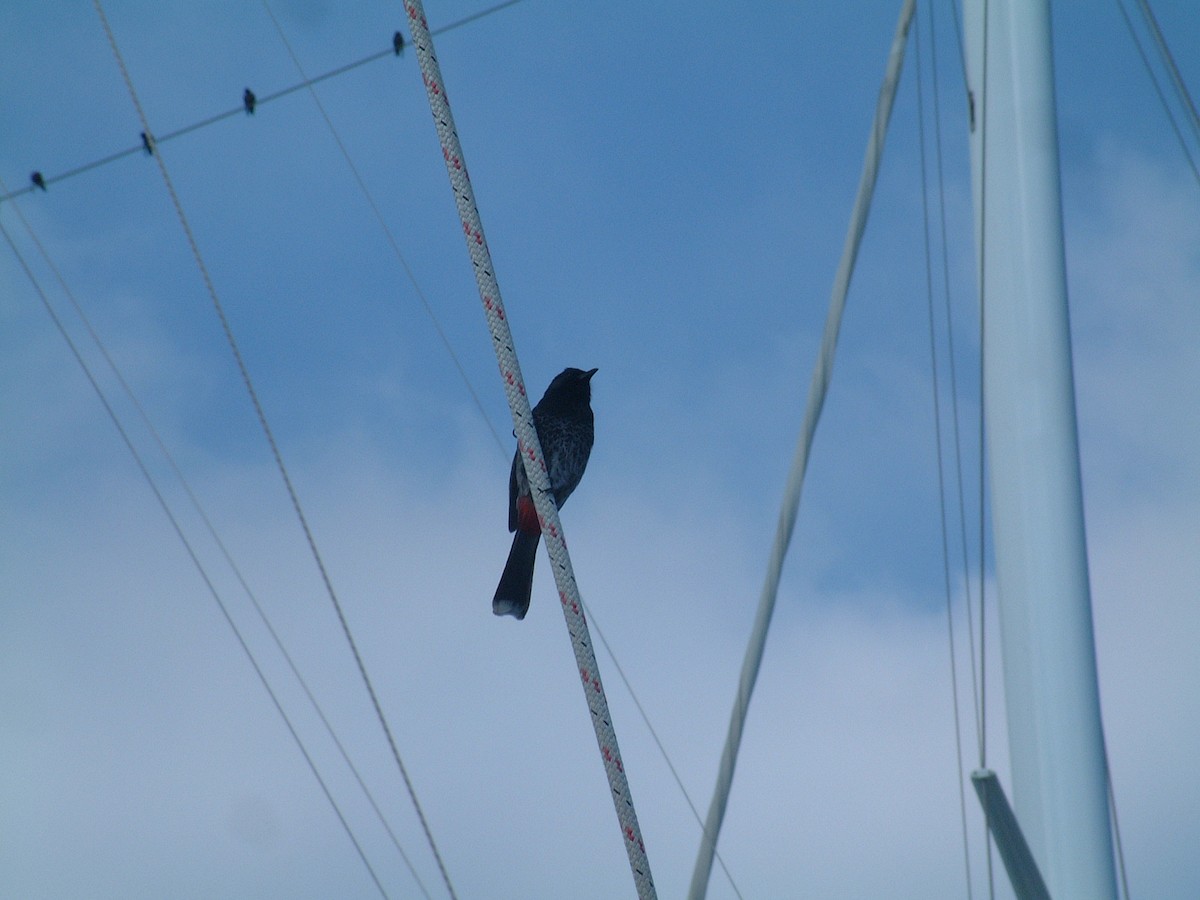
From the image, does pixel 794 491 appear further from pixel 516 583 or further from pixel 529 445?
pixel 516 583

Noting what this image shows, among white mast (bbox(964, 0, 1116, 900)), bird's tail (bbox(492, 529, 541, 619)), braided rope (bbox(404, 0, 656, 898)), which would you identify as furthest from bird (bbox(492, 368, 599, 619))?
white mast (bbox(964, 0, 1116, 900))

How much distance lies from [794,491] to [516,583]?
1.95 meters

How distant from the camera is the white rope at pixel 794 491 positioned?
10.3 ft

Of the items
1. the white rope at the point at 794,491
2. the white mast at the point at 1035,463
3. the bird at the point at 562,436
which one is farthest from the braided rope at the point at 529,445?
the bird at the point at 562,436

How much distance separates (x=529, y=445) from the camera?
3.62m

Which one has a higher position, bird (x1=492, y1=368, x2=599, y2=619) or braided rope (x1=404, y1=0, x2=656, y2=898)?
bird (x1=492, y1=368, x2=599, y2=619)

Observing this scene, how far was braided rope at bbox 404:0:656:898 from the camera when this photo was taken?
3.31m

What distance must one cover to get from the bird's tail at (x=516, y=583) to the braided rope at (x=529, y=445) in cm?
145

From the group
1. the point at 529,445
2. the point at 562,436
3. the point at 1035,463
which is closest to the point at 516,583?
the point at 562,436

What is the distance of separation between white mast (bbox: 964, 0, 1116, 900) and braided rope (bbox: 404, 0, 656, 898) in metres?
0.94

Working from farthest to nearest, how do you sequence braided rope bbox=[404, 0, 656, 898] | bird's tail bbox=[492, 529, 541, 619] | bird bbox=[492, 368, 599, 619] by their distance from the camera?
bird bbox=[492, 368, 599, 619] < bird's tail bbox=[492, 529, 541, 619] < braided rope bbox=[404, 0, 656, 898]

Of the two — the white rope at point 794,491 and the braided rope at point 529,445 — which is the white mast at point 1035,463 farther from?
the braided rope at point 529,445

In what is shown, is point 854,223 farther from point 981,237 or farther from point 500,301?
point 500,301

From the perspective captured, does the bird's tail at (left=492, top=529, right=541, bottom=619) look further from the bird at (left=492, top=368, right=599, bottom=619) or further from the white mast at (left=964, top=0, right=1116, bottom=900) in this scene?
the white mast at (left=964, top=0, right=1116, bottom=900)
